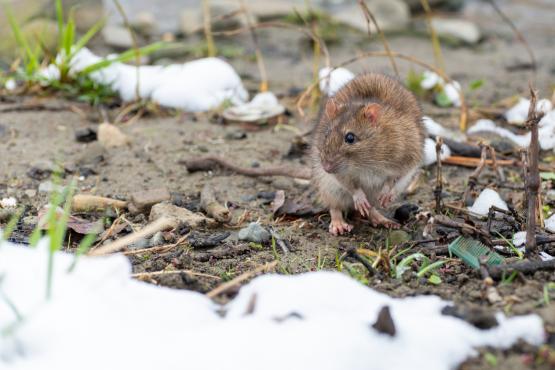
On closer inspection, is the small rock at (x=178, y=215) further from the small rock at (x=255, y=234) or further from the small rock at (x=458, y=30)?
the small rock at (x=458, y=30)

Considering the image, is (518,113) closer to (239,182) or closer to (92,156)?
(239,182)

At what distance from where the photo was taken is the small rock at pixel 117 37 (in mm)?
8906

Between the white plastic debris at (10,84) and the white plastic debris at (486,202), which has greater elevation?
the white plastic debris at (486,202)

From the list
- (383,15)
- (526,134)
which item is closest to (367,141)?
(526,134)

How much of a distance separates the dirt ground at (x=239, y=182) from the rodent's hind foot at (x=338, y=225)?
0.05 meters

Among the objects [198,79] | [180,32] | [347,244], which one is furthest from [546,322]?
[180,32]

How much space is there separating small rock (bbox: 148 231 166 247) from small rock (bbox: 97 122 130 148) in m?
1.65

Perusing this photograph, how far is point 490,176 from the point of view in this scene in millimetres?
5184

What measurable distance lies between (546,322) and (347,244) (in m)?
1.53

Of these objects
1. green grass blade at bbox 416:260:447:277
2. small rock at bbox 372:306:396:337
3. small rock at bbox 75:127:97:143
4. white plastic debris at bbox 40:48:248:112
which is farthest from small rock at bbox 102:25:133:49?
small rock at bbox 372:306:396:337

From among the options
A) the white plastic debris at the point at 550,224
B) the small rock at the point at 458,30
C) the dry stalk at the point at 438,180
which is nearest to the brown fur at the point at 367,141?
the dry stalk at the point at 438,180

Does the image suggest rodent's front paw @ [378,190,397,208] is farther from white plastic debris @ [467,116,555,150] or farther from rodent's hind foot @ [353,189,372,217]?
white plastic debris @ [467,116,555,150]

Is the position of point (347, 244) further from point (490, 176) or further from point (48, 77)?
point (48, 77)

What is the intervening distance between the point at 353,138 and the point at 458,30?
5.99 meters
